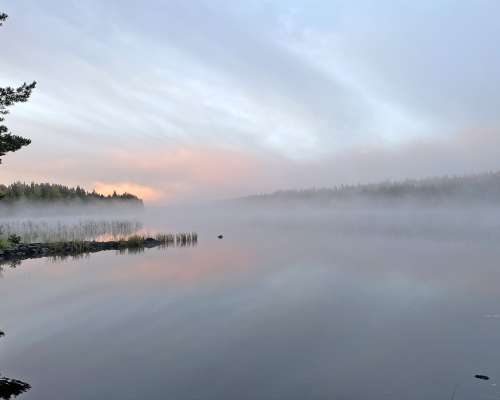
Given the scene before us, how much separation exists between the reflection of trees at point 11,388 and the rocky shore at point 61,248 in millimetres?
26428

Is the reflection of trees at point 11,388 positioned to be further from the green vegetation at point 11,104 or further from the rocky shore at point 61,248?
the rocky shore at point 61,248

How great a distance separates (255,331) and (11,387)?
25.1 ft

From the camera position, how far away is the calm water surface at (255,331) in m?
9.90

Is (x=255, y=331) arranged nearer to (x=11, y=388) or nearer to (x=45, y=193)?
(x=11, y=388)

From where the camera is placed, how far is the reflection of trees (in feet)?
30.7

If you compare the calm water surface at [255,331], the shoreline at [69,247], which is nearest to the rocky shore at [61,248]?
the shoreline at [69,247]

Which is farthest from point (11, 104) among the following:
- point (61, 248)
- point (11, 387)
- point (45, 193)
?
point (45, 193)

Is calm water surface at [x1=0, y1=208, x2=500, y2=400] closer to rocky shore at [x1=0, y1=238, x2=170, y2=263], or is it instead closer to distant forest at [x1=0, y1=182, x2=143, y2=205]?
rocky shore at [x1=0, y1=238, x2=170, y2=263]

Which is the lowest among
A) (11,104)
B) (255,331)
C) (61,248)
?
(255,331)

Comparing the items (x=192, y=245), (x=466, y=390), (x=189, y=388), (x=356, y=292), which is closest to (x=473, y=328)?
(x=466, y=390)

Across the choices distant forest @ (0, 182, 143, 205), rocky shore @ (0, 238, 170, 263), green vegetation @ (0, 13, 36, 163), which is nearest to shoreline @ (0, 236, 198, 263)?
rocky shore @ (0, 238, 170, 263)

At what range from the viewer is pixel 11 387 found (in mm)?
9805

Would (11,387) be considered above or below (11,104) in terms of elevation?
below

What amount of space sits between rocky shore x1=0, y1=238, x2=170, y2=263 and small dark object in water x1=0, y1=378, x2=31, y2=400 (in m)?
26.4
